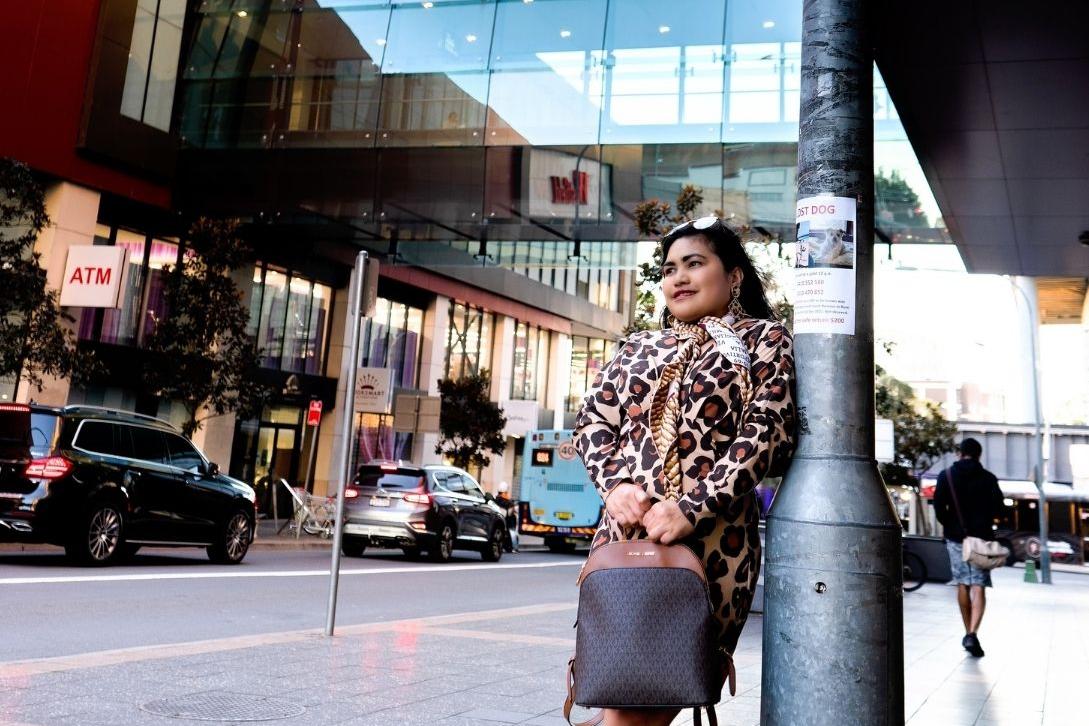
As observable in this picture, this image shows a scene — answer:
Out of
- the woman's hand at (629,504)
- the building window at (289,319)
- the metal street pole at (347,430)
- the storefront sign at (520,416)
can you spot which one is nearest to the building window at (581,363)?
the storefront sign at (520,416)

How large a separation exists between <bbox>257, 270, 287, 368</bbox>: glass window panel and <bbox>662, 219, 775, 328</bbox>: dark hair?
27.5 metres

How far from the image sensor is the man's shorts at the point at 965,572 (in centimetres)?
963

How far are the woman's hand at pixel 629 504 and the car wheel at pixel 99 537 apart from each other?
38.6 feet

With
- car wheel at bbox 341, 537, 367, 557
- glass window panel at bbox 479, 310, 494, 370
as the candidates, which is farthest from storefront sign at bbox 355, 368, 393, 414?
glass window panel at bbox 479, 310, 494, 370

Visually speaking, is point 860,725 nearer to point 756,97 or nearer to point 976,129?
point 976,129

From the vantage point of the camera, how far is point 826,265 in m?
3.10

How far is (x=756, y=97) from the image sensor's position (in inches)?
795

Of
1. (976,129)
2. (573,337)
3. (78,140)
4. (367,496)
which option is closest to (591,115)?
(367,496)

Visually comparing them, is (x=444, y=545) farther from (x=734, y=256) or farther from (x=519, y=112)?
(x=734, y=256)

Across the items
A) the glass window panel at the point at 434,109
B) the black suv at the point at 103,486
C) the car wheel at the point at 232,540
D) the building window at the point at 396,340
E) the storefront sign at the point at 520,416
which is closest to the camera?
the black suv at the point at 103,486

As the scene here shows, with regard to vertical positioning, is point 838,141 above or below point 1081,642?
above

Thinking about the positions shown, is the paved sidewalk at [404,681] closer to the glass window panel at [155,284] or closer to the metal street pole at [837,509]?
the metal street pole at [837,509]

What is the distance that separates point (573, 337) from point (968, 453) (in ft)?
128

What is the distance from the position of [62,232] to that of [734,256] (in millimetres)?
21945
